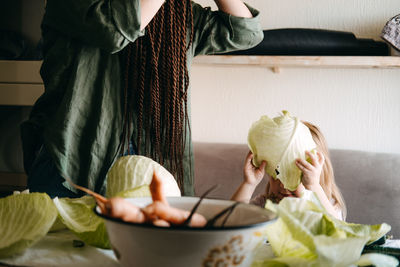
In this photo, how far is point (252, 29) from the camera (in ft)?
4.12

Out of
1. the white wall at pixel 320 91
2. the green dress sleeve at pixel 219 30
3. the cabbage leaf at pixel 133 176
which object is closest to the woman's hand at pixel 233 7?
the green dress sleeve at pixel 219 30

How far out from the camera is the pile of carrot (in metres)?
0.37

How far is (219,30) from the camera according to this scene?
125 centimetres

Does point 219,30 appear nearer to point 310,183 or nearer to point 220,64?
point 310,183

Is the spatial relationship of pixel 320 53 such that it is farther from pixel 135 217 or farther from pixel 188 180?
pixel 135 217

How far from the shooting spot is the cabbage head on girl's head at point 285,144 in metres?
1.01

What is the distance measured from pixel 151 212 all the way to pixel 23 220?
0.73ft

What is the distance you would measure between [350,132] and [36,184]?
4.87ft

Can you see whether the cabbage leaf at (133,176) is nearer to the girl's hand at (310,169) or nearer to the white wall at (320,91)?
the girl's hand at (310,169)

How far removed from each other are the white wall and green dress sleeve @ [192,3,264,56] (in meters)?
0.82

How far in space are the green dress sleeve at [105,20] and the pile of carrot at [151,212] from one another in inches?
25.4

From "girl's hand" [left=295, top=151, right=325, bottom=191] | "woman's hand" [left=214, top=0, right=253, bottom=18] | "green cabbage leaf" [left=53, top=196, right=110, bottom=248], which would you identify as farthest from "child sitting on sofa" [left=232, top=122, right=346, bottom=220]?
"green cabbage leaf" [left=53, top=196, right=110, bottom=248]

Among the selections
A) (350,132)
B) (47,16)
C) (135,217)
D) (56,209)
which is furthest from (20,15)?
(135,217)

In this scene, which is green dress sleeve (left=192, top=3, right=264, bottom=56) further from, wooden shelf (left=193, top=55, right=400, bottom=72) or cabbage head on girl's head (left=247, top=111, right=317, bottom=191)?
wooden shelf (left=193, top=55, right=400, bottom=72)
